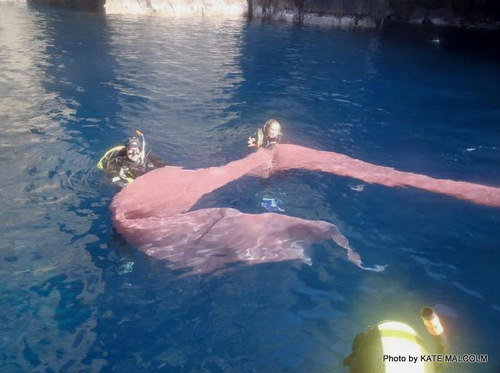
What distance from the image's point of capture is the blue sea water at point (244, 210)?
4.61 m

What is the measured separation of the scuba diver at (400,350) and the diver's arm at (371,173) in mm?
5797

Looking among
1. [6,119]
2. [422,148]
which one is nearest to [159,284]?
[422,148]

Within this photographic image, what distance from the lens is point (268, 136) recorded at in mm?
8992

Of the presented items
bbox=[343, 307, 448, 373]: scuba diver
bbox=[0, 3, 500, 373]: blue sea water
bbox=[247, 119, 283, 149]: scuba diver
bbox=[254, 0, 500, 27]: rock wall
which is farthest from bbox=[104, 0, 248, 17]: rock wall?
bbox=[343, 307, 448, 373]: scuba diver

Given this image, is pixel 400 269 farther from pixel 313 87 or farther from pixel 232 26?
pixel 232 26

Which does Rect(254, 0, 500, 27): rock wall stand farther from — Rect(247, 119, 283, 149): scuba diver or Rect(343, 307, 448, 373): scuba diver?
Rect(343, 307, 448, 373): scuba diver

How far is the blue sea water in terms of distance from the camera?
4.61 meters

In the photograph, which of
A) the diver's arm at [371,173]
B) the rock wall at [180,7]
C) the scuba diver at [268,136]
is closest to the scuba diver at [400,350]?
the diver's arm at [371,173]

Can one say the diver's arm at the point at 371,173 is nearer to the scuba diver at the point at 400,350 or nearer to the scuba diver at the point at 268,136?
the scuba diver at the point at 268,136

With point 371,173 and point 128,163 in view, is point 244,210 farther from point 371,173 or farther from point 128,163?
point 371,173

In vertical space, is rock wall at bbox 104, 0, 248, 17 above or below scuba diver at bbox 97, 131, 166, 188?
above

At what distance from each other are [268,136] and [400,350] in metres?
6.95

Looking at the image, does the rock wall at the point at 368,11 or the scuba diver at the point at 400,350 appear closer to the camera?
the scuba diver at the point at 400,350

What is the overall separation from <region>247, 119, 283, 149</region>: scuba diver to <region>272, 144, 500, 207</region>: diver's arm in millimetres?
220
